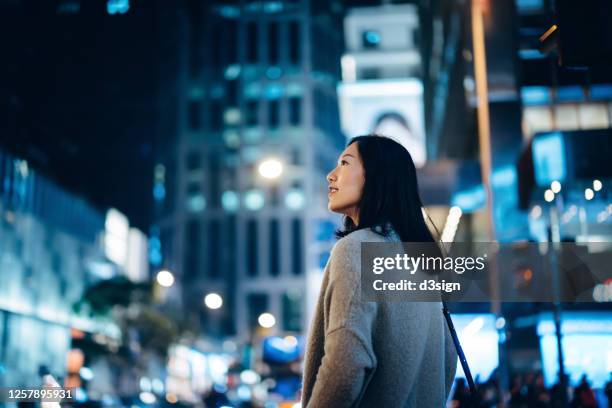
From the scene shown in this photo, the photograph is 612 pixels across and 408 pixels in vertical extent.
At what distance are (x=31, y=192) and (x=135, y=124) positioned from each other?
24227 mm

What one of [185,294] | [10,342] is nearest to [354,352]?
[10,342]

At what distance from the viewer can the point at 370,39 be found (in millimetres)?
52188

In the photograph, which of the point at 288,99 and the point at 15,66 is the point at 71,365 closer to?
the point at 15,66

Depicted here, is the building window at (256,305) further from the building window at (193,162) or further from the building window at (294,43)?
the building window at (294,43)

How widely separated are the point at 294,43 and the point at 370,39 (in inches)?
1665

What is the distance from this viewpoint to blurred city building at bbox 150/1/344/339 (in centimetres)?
8744

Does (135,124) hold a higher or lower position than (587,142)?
higher

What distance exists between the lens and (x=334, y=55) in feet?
321

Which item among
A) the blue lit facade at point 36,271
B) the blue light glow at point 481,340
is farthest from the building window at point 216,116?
the blue light glow at point 481,340

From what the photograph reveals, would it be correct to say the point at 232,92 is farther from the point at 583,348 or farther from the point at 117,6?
the point at 117,6

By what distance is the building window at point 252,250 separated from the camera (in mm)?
88625

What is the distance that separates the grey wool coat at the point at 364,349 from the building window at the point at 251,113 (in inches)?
3547

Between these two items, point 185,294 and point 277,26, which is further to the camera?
point 277,26

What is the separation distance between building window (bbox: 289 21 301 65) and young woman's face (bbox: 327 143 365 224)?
91.9 meters
